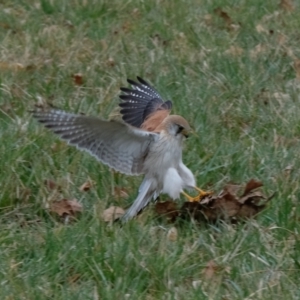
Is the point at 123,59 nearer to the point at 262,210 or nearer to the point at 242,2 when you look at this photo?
the point at 242,2

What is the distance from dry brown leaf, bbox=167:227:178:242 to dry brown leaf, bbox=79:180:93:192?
0.61 meters

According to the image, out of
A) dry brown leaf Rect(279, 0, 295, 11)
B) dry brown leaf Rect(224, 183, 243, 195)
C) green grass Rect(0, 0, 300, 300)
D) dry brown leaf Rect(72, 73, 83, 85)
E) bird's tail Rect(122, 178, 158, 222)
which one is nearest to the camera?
green grass Rect(0, 0, 300, 300)

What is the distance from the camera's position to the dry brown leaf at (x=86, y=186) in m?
4.53

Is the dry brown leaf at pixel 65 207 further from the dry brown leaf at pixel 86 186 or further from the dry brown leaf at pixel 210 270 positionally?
the dry brown leaf at pixel 210 270

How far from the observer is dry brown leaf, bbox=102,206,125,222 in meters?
4.13

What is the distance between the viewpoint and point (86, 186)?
14.9 ft

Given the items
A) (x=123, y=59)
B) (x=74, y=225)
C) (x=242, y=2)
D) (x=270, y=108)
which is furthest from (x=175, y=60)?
(x=74, y=225)

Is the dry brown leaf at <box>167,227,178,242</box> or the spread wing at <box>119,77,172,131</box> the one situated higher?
the dry brown leaf at <box>167,227,178,242</box>

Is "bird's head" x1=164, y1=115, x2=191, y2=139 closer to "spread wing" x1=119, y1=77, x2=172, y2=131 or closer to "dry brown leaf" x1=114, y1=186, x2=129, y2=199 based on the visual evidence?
"dry brown leaf" x1=114, y1=186, x2=129, y2=199

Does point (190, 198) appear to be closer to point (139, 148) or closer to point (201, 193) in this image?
point (201, 193)

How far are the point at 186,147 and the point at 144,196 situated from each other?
725 millimetres

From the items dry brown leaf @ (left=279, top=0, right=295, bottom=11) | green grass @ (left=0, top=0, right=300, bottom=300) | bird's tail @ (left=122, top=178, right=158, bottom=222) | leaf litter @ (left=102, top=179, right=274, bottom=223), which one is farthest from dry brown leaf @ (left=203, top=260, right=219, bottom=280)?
dry brown leaf @ (left=279, top=0, right=295, bottom=11)

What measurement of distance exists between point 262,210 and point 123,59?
8.42 feet

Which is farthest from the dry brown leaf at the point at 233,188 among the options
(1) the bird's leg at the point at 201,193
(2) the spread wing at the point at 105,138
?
(2) the spread wing at the point at 105,138
